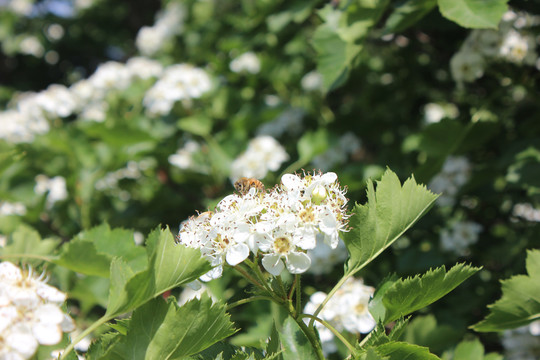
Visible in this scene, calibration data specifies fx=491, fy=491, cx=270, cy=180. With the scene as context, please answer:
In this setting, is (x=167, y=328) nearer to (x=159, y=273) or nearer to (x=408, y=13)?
(x=159, y=273)

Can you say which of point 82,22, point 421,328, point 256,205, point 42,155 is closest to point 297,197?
point 256,205

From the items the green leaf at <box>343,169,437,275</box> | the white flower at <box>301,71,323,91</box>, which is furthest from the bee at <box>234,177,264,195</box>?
the white flower at <box>301,71,323,91</box>

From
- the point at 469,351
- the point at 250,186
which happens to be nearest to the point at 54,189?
the point at 250,186

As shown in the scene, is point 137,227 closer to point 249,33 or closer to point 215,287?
point 215,287

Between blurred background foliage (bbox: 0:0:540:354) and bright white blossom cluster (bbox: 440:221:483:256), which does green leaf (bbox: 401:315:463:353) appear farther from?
bright white blossom cluster (bbox: 440:221:483:256)

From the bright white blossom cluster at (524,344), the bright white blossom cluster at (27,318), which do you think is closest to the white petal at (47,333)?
the bright white blossom cluster at (27,318)
